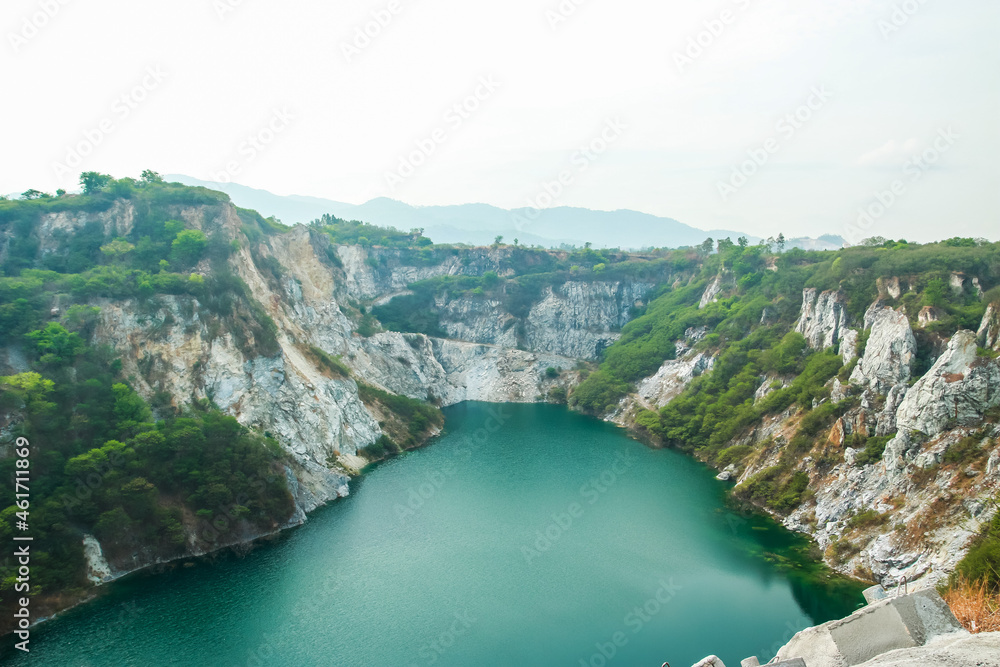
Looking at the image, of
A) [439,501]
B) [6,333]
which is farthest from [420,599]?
[6,333]

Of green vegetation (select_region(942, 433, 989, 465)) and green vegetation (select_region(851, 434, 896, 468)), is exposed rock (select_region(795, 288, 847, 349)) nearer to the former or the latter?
green vegetation (select_region(851, 434, 896, 468))

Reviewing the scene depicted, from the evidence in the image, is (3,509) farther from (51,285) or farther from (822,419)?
(822,419)

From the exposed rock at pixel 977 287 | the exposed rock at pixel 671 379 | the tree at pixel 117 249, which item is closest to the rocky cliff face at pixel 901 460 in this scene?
the exposed rock at pixel 977 287

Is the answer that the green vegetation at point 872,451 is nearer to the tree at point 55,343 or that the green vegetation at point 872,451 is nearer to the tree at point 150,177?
the tree at point 55,343

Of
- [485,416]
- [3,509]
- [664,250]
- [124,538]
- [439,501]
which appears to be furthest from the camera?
[664,250]

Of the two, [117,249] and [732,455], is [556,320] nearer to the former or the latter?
[732,455]

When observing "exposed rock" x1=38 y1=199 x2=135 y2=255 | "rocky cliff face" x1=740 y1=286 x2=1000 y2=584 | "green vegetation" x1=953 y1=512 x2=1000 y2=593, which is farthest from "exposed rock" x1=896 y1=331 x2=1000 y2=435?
"exposed rock" x1=38 y1=199 x2=135 y2=255
